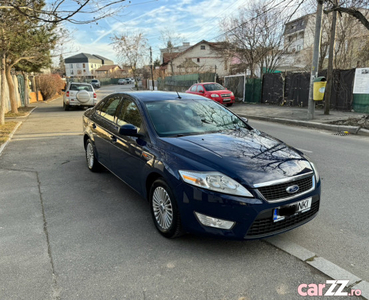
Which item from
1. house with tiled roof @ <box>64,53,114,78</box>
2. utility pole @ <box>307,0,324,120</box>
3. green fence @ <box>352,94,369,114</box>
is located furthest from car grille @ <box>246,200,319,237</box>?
house with tiled roof @ <box>64,53,114,78</box>

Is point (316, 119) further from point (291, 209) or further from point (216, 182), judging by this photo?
point (216, 182)

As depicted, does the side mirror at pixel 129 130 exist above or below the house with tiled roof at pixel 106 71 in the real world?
below

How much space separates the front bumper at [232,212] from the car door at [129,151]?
0.93 metres

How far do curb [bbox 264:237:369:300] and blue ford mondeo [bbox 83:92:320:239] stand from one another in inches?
10.4

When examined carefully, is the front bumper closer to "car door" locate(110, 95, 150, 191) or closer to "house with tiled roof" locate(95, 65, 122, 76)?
"car door" locate(110, 95, 150, 191)

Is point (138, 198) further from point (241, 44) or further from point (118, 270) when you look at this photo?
point (241, 44)

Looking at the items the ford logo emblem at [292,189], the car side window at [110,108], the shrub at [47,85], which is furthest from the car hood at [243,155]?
the shrub at [47,85]

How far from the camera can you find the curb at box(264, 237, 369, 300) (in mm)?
2498

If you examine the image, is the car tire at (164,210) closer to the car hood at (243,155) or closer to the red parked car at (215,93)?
the car hood at (243,155)

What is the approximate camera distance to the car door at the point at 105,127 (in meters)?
4.77

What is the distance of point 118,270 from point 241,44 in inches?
983

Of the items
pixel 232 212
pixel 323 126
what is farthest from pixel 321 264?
pixel 323 126

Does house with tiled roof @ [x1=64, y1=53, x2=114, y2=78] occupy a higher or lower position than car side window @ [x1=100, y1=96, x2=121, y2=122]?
higher

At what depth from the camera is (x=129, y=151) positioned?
4004mm
